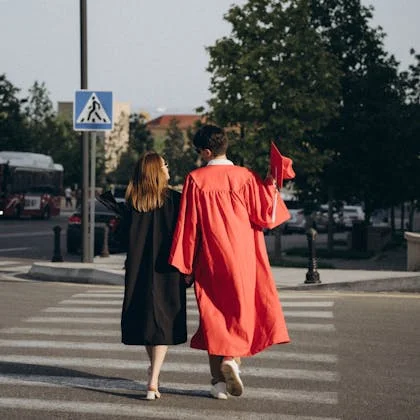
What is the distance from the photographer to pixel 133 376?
26.5ft

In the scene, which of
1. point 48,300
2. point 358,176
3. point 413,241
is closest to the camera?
point 48,300

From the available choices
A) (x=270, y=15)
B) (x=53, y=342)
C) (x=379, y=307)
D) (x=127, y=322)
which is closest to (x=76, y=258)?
(x=270, y=15)

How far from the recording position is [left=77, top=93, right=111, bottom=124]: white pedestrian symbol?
18109 millimetres

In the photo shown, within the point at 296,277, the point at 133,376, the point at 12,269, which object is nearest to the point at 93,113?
the point at 12,269

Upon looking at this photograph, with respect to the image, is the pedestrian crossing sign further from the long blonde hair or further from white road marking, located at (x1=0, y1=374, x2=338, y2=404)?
the long blonde hair

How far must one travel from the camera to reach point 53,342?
9789 mm

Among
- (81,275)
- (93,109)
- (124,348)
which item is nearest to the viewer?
(124,348)

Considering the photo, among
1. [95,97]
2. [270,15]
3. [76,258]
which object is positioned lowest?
[76,258]

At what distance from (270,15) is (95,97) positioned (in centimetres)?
837

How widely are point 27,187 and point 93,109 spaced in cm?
3643

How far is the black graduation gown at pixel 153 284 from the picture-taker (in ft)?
23.3

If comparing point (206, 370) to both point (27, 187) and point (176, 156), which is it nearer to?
point (27, 187)

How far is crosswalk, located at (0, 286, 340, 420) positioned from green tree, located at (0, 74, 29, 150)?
62.5 meters

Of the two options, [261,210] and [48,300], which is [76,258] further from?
[261,210]
